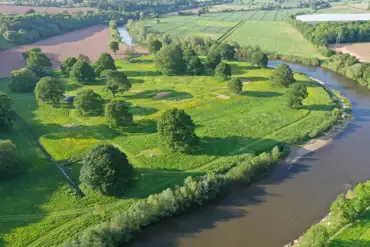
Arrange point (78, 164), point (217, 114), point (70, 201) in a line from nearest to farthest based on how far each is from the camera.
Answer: point (70, 201)
point (78, 164)
point (217, 114)

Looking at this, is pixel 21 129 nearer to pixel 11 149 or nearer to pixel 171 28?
pixel 11 149

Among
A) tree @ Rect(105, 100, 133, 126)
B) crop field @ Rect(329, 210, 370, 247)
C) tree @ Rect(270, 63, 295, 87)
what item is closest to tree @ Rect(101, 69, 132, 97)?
tree @ Rect(105, 100, 133, 126)

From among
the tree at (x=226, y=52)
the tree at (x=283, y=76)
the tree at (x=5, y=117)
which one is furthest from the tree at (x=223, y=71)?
the tree at (x=5, y=117)

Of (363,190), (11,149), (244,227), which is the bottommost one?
(244,227)

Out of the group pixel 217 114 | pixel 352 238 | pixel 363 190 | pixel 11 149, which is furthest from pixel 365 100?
pixel 11 149

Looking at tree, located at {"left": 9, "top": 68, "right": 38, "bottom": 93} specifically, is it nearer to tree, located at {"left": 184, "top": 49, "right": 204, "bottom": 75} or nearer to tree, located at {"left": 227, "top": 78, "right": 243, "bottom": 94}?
tree, located at {"left": 184, "top": 49, "right": 204, "bottom": 75}

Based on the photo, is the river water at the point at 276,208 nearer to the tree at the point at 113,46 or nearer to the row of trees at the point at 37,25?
the tree at the point at 113,46
